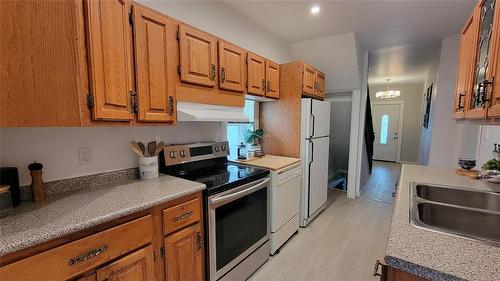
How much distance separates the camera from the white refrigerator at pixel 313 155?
8.38 ft

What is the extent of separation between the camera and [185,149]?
1.85m

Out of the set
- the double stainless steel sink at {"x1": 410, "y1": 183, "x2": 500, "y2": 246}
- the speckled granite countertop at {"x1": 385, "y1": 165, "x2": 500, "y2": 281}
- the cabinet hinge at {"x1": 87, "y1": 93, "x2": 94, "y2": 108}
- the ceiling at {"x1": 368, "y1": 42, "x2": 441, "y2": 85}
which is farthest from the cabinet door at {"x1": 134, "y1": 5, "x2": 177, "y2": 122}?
the ceiling at {"x1": 368, "y1": 42, "x2": 441, "y2": 85}

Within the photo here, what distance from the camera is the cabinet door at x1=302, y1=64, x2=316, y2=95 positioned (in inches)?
102

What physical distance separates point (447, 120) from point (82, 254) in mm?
4167

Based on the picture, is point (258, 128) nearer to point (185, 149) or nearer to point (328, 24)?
point (185, 149)

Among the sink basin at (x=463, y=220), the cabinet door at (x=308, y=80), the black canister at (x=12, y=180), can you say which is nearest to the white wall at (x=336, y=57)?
the cabinet door at (x=308, y=80)

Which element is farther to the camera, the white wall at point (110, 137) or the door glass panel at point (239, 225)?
the door glass panel at point (239, 225)

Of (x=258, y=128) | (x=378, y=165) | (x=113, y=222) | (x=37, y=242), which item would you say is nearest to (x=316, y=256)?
(x=258, y=128)

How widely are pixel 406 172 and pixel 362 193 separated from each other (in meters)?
2.33

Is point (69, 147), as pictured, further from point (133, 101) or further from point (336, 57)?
point (336, 57)

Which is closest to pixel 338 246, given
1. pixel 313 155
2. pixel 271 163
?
pixel 313 155

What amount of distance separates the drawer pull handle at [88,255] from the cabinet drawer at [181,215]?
0.31m

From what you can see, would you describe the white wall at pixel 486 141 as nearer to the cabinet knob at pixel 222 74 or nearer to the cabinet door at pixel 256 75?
the cabinet door at pixel 256 75

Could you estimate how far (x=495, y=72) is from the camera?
887mm
